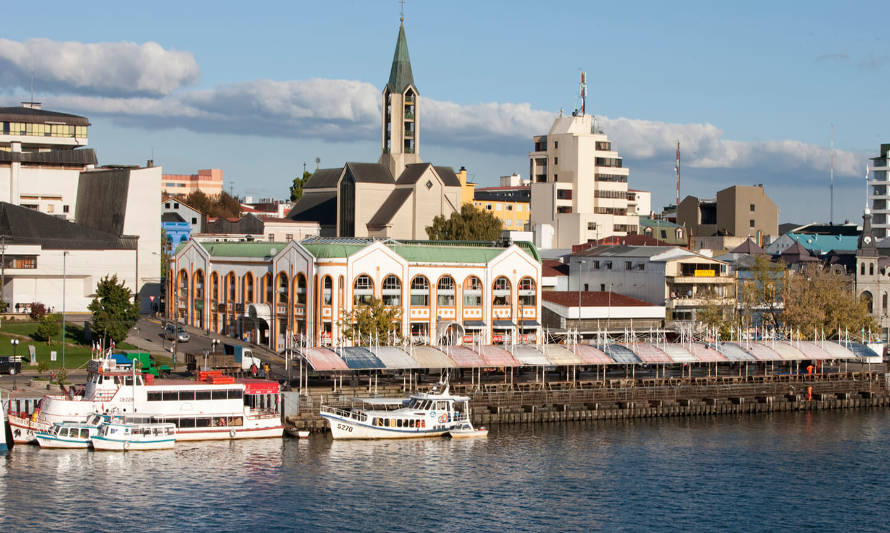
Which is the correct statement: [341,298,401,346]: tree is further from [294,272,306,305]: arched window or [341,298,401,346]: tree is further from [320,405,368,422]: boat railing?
[320,405,368,422]: boat railing

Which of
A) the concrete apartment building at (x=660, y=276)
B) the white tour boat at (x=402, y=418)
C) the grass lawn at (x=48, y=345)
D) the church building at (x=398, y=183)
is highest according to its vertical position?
the church building at (x=398, y=183)

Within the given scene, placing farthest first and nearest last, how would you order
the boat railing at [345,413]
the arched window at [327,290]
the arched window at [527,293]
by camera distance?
the arched window at [527,293]
the arched window at [327,290]
the boat railing at [345,413]

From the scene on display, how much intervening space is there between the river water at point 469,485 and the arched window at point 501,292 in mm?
30862

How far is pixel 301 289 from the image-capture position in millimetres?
109750

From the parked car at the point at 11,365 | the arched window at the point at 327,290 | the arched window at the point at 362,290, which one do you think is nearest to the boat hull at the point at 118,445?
the parked car at the point at 11,365

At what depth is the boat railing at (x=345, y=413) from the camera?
81250 millimetres

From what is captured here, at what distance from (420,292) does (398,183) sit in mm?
39393

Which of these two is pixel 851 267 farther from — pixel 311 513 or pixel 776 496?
pixel 311 513

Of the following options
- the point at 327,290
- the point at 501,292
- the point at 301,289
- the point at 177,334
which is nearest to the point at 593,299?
the point at 501,292

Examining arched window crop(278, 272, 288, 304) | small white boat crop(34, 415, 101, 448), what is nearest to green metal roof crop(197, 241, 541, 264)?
arched window crop(278, 272, 288, 304)

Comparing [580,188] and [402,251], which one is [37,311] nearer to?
[402,251]

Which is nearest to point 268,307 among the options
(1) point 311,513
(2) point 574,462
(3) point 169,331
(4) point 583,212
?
(3) point 169,331

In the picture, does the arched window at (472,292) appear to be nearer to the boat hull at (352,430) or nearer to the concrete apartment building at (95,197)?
the boat hull at (352,430)

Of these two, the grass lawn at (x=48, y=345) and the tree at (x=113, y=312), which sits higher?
the tree at (x=113, y=312)
